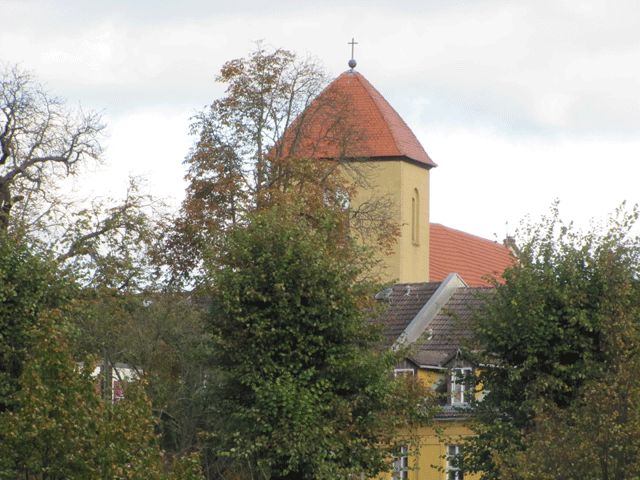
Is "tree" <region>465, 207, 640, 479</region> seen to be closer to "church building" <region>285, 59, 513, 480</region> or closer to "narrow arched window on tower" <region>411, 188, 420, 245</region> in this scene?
"church building" <region>285, 59, 513, 480</region>

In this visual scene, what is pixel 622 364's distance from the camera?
2970 centimetres

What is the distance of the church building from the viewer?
167ft

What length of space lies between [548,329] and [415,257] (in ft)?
130

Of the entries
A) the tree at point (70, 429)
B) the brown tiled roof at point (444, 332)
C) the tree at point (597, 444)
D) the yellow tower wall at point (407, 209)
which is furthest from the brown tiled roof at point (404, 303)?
the tree at point (70, 429)

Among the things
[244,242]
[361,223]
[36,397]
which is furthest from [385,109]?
[36,397]

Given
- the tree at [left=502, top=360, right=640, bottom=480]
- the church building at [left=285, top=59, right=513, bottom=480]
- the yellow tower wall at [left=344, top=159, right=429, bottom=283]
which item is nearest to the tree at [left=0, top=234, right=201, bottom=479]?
the tree at [left=502, top=360, right=640, bottom=480]

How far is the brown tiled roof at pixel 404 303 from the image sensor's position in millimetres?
59281

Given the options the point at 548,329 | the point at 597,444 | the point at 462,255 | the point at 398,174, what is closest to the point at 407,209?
the point at 398,174

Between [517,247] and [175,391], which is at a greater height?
[517,247]

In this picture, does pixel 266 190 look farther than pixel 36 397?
Yes

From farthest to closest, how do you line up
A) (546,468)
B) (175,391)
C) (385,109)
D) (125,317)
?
(385,109) → (125,317) → (175,391) → (546,468)

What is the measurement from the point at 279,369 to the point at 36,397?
40.0ft

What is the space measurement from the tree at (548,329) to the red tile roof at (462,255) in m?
41.4

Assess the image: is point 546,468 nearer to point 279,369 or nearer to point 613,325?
point 613,325
